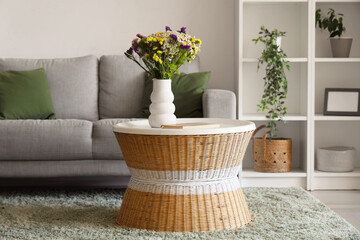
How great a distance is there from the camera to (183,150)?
2389mm

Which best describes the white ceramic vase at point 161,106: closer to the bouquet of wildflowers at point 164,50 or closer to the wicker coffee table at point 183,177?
the bouquet of wildflowers at point 164,50

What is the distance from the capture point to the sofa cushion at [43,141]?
321cm

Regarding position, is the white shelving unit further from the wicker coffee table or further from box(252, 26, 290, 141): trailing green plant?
the wicker coffee table

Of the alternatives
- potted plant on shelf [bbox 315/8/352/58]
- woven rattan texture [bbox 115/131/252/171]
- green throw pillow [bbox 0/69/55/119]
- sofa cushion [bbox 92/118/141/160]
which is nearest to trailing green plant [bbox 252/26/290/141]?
potted plant on shelf [bbox 315/8/352/58]

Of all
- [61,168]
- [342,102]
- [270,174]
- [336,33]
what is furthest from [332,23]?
[61,168]

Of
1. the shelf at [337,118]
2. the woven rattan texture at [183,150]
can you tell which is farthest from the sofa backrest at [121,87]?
the woven rattan texture at [183,150]

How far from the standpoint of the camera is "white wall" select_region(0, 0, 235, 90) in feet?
14.0

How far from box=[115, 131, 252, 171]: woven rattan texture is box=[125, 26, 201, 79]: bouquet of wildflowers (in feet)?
1.27

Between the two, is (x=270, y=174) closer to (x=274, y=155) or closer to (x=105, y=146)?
(x=274, y=155)

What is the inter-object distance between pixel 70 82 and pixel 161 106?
1473 mm

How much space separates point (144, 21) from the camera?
4262 mm

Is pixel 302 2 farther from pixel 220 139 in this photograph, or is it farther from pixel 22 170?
pixel 22 170

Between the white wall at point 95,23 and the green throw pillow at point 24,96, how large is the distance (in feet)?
1.86

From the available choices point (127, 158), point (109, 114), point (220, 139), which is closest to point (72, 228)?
point (127, 158)
